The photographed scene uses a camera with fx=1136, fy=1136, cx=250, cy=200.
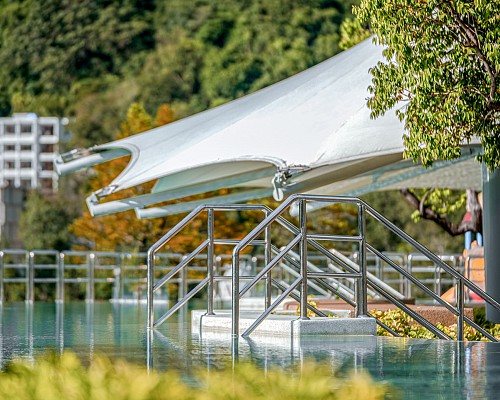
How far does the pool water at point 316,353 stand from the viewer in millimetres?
6301

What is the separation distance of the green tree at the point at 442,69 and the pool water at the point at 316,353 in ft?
9.42

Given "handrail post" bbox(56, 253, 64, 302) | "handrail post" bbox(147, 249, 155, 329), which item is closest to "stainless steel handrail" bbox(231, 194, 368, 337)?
"handrail post" bbox(147, 249, 155, 329)

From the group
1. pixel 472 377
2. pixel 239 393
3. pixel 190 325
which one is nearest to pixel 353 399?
pixel 239 393

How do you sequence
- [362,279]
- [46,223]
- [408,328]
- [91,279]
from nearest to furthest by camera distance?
[362,279] < [408,328] < [91,279] < [46,223]

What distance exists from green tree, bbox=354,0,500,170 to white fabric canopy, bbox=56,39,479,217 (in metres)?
2.17

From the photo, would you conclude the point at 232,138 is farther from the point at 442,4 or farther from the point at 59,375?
the point at 59,375

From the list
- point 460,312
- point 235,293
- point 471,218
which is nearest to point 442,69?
point 460,312

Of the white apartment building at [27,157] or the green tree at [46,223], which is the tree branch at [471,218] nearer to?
the green tree at [46,223]

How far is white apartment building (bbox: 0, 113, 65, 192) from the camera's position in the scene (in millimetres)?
143125

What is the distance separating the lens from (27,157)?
154875 mm

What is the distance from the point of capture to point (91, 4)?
362 ft

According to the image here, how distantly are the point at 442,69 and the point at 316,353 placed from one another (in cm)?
443

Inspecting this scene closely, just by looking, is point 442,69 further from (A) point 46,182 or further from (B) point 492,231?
(A) point 46,182

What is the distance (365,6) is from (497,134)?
1.96m
